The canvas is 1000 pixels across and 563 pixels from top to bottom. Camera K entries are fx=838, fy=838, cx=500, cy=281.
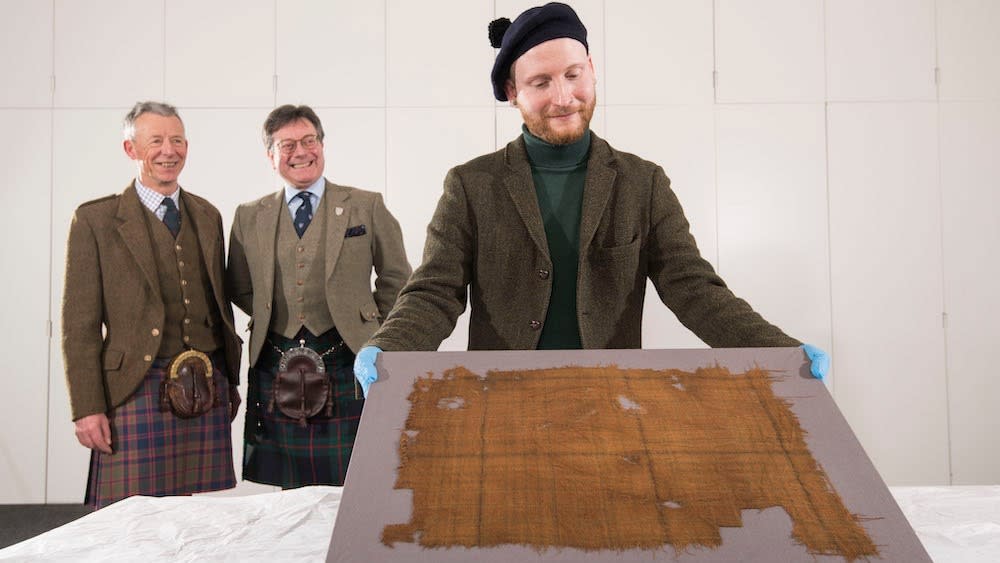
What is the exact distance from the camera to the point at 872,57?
401 centimetres

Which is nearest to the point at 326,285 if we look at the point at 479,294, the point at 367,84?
the point at 479,294

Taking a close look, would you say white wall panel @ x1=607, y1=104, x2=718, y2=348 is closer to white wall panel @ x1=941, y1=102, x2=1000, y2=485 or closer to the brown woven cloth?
white wall panel @ x1=941, y1=102, x2=1000, y2=485

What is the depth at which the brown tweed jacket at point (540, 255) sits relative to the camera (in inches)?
59.8

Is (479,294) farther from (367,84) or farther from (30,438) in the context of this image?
(30,438)

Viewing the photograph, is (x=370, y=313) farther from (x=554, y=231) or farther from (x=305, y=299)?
(x=554, y=231)

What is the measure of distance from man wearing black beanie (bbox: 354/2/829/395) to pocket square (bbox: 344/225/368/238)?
1.14m

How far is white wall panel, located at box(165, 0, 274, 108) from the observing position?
397 centimetres

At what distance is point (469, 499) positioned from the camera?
79 cm

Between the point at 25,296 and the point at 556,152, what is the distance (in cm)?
334

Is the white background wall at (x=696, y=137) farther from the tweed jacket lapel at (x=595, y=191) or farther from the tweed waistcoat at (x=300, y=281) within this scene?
the tweed jacket lapel at (x=595, y=191)

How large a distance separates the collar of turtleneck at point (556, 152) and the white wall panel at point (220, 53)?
2.70 meters

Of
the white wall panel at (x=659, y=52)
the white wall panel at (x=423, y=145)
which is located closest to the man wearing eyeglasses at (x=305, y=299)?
the white wall panel at (x=423, y=145)

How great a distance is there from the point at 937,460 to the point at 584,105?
3.28 meters

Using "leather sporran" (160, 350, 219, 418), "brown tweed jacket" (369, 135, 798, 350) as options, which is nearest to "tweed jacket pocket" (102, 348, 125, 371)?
"leather sporran" (160, 350, 219, 418)
